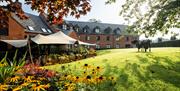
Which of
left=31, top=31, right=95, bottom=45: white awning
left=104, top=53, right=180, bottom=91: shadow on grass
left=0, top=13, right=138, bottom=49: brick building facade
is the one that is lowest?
left=104, top=53, right=180, bottom=91: shadow on grass

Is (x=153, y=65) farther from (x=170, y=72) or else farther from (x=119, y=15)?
(x=119, y=15)

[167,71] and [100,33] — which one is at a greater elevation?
[100,33]

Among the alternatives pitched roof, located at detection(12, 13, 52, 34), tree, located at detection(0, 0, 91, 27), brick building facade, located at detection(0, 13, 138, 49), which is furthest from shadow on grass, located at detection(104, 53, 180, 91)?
brick building facade, located at detection(0, 13, 138, 49)

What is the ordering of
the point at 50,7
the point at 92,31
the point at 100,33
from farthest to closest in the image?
the point at 100,33
the point at 92,31
the point at 50,7

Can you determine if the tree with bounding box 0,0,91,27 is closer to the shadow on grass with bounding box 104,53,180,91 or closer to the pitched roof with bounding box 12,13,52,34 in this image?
the shadow on grass with bounding box 104,53,180,91

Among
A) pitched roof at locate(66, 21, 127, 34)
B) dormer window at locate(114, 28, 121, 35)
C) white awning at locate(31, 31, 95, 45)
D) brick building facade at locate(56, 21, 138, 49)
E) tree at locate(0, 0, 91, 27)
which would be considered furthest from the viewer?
dormer window at locate(114, 28, 121, 35)

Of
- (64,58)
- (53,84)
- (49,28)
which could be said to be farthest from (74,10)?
(49,28)

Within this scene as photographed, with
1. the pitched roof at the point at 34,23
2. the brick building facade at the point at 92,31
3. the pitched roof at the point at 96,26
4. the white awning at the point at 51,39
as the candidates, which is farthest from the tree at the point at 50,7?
the pitched roof at the point at 96,26

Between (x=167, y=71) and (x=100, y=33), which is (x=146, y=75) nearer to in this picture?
(x=167, y=71)

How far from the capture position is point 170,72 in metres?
17.3

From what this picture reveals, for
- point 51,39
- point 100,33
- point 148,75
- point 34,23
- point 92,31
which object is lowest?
point 148,75

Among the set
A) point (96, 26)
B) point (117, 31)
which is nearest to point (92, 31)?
point (96, 26)

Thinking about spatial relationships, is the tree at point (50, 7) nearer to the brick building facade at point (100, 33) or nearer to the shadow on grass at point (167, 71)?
the shadow on grass at point (167, 71)

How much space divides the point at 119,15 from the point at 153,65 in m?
7.52
